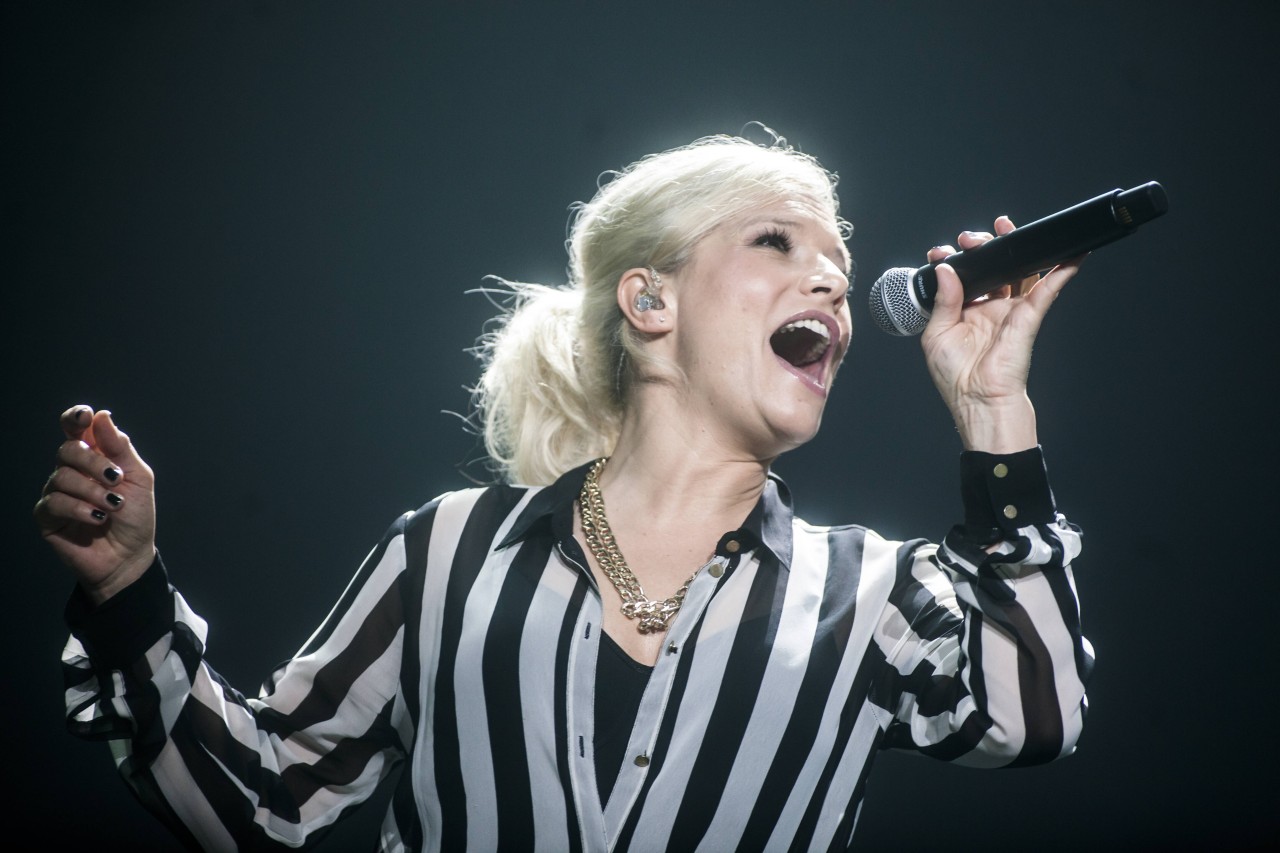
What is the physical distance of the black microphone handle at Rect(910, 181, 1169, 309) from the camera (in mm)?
1020

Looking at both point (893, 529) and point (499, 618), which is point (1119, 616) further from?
point (499, 618)

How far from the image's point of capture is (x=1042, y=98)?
224 cm

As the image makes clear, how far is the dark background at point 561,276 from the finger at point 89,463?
1.11 meters

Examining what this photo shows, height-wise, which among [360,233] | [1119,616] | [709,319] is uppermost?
[360,233]

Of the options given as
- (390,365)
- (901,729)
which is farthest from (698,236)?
(390,365)

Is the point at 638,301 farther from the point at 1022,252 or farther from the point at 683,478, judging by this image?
the point at 1022,252

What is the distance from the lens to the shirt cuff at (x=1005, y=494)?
1.12 m

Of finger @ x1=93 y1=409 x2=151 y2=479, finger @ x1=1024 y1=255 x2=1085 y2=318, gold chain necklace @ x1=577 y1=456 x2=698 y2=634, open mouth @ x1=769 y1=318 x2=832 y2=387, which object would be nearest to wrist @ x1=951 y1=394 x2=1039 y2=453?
finger @ x1=1024 y1=255 x2=1085 y2=318

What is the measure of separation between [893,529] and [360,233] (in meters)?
1.43

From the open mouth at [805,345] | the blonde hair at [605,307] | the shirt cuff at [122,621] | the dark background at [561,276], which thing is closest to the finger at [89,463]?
the shirt cuff at [122,621]

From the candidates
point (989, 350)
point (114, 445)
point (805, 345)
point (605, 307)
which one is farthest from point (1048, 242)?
point (114, 445)

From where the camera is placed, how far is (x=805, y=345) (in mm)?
1603

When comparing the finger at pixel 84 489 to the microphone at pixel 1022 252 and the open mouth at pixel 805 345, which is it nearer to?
the open mouth at pixel 805 345

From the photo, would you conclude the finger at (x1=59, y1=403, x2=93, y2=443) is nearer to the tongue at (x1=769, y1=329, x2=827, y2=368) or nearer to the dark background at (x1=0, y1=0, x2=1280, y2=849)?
the tongue at (x1=769, y1=329, x2=827, y2=368)
